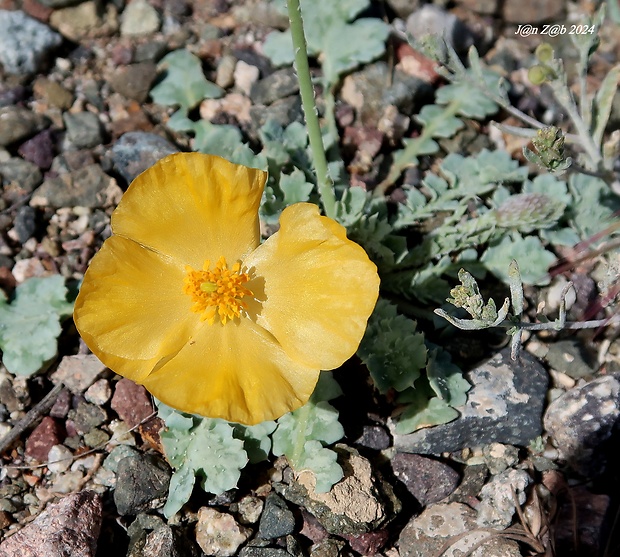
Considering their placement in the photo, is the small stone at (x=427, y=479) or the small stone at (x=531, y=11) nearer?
the small stone at (x=427, y=479)

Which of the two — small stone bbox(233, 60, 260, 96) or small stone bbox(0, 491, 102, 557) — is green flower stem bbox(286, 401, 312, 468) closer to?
small stone bbox(0, 491, 102, 557)


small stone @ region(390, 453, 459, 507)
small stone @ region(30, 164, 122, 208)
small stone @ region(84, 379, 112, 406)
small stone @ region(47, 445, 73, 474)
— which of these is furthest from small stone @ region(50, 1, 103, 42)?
small stone @ region(390, 453, 459, 507)

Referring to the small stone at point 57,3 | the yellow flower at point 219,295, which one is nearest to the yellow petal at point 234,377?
the yellow flower at point 219,295

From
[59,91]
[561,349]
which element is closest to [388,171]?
[561,349]

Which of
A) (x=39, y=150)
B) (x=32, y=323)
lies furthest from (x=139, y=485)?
(x=39, y=150)

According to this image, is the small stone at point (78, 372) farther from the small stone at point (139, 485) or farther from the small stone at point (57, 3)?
the small stone at point (57, 3)

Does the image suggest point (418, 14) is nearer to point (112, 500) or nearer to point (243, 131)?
point (243, 131)

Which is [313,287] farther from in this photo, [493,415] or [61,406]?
[61,406]
